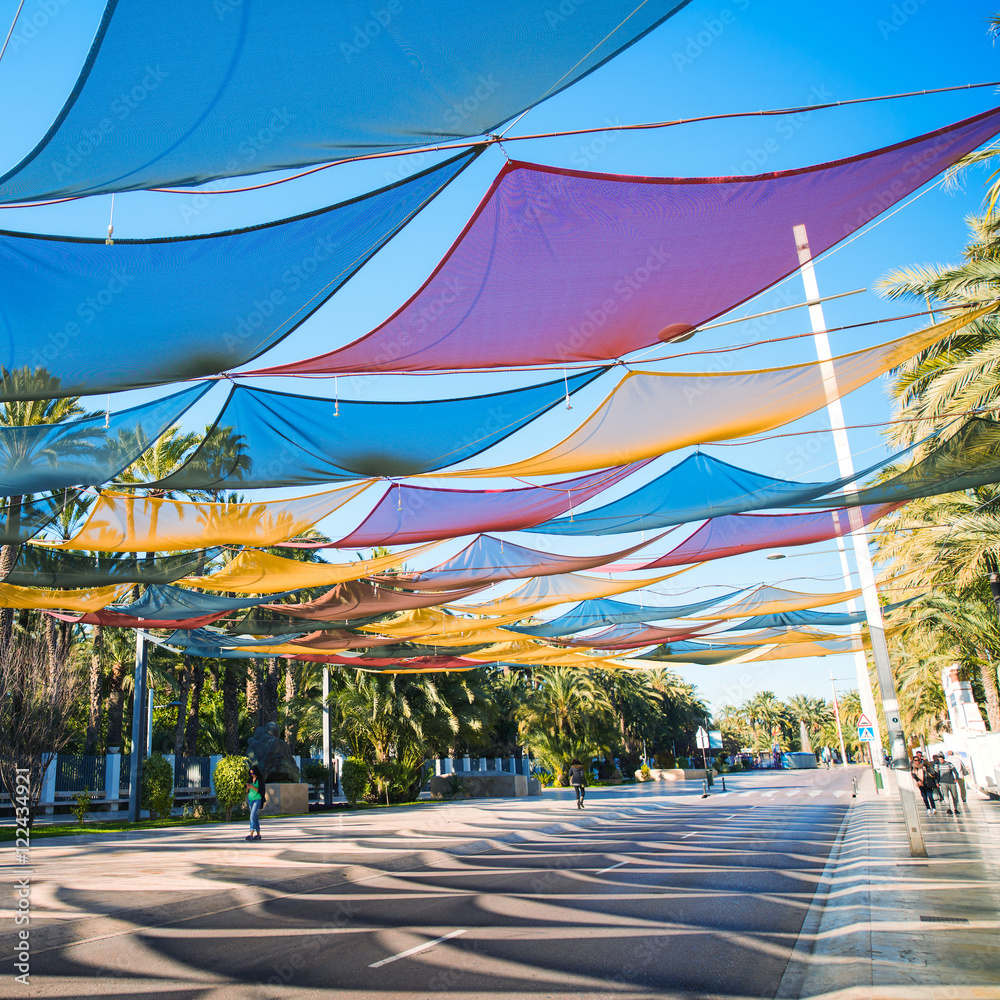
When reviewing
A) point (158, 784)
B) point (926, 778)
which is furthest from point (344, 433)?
point (158, 784)

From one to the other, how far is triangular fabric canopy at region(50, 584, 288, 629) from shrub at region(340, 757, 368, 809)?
527 inches

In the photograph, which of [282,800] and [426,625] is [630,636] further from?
[282,800]

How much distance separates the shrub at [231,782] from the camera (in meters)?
21.2

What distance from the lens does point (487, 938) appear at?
23.0ft

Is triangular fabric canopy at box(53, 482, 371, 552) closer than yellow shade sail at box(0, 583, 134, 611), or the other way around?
triangular fabric canopy at box(53, 482, 371, 552)

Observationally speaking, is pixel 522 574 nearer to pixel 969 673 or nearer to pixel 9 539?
pixel 9 539

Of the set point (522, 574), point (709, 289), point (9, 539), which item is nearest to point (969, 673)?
point (522, 574)

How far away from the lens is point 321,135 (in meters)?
4.16

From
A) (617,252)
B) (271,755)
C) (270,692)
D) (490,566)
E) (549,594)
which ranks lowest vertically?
(271,755)

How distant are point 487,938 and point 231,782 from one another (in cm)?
1653

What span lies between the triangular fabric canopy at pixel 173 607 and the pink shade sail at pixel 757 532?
694 cm

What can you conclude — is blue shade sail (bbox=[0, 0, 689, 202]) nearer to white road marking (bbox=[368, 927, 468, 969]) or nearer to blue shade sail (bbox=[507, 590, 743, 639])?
white road marking (bbox=[368, 927, 468, 969])

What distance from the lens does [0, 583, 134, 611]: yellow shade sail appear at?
12.3 metres

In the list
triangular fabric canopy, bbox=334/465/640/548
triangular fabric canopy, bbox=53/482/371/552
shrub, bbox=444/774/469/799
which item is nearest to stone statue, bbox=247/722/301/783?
shrub, bbox=444/774/469/799
